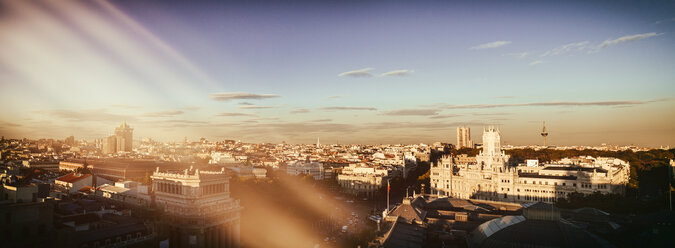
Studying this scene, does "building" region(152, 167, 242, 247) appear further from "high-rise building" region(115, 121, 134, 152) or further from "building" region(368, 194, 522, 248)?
"high-rise building" region(115, 121, 134, 152)

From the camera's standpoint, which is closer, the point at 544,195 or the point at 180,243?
the point at 180,243

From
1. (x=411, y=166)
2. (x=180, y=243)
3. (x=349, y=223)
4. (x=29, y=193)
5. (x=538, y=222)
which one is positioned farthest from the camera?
(x=411, y=166)

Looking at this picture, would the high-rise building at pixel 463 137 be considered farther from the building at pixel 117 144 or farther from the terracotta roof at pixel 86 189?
the terracotta roof at pixel 86 189

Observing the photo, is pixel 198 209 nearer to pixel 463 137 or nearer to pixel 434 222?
pixel 434 222

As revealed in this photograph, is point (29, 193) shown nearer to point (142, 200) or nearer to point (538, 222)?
point (142, 200)

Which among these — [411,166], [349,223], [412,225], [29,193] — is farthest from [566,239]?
[411,166]
